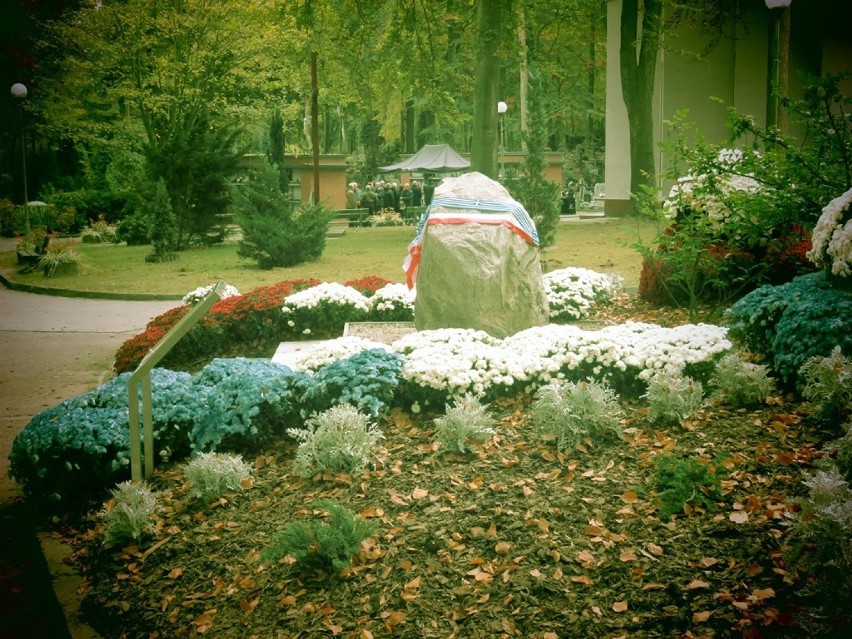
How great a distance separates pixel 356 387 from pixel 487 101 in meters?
13.1

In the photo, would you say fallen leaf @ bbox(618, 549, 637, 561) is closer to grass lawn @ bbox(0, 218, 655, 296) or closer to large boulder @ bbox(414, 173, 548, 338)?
large boulder @ bbox(414, 173, 548, 338)

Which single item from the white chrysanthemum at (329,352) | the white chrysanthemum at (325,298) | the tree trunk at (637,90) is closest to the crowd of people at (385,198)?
the tree trunk at (637,90)

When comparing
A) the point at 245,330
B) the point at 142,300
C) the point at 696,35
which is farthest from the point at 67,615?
the point at 696,35

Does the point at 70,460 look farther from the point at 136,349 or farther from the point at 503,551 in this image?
the point at 136,349

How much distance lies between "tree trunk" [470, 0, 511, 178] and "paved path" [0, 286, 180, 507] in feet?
23.8

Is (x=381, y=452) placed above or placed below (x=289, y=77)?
below

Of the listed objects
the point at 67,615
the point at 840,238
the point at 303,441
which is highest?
the point at 840,238

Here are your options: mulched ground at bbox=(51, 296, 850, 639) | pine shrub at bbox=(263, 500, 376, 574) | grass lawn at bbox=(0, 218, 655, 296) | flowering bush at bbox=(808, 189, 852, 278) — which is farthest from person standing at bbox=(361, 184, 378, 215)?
pine shrub at bbox=(263, 500, 376, 574)

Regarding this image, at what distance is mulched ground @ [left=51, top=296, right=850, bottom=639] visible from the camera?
3.23 meters

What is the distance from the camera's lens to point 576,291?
10.1 m

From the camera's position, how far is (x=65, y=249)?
1941 centimetres

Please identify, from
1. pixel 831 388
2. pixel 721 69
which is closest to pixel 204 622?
pixel 831 388

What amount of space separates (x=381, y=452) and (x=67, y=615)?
1.93 m

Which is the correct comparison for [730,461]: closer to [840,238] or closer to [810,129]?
[840,238]
